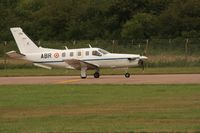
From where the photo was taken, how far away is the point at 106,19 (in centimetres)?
8469

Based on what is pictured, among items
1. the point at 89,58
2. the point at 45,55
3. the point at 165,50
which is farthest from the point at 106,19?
the point at 89,58

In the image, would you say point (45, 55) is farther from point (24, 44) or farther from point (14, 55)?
point (24, 44)

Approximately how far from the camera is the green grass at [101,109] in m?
17.4

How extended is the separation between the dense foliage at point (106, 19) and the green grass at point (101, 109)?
46085 mm

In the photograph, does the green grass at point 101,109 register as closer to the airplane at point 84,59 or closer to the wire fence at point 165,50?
the airplane at point 84,59

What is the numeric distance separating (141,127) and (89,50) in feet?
88.7

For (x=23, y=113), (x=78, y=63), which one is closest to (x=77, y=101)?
(x=23, y=113)

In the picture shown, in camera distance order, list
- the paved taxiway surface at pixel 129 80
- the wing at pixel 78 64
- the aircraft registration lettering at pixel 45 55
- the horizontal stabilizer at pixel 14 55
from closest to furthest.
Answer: the paved taxiway surface at pixel 129 80, the wing at pixel 78 64, the aircraft registration lettering at pixel 45 55, the horizontal stabilizer at pixel 14 55

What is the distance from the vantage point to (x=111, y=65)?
4384 cm

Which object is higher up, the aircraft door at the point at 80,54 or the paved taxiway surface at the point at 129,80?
the aircraft door at the point at 80,54

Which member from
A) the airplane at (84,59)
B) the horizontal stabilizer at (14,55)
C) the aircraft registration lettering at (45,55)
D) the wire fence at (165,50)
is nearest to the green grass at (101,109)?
the airplane at (84,59)

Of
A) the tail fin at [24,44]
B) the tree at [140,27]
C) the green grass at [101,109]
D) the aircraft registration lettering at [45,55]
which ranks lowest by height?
the green grass at [101,109]

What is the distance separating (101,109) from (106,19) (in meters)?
63.3

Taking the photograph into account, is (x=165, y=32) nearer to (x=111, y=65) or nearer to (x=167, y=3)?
(x=167, y=3)
